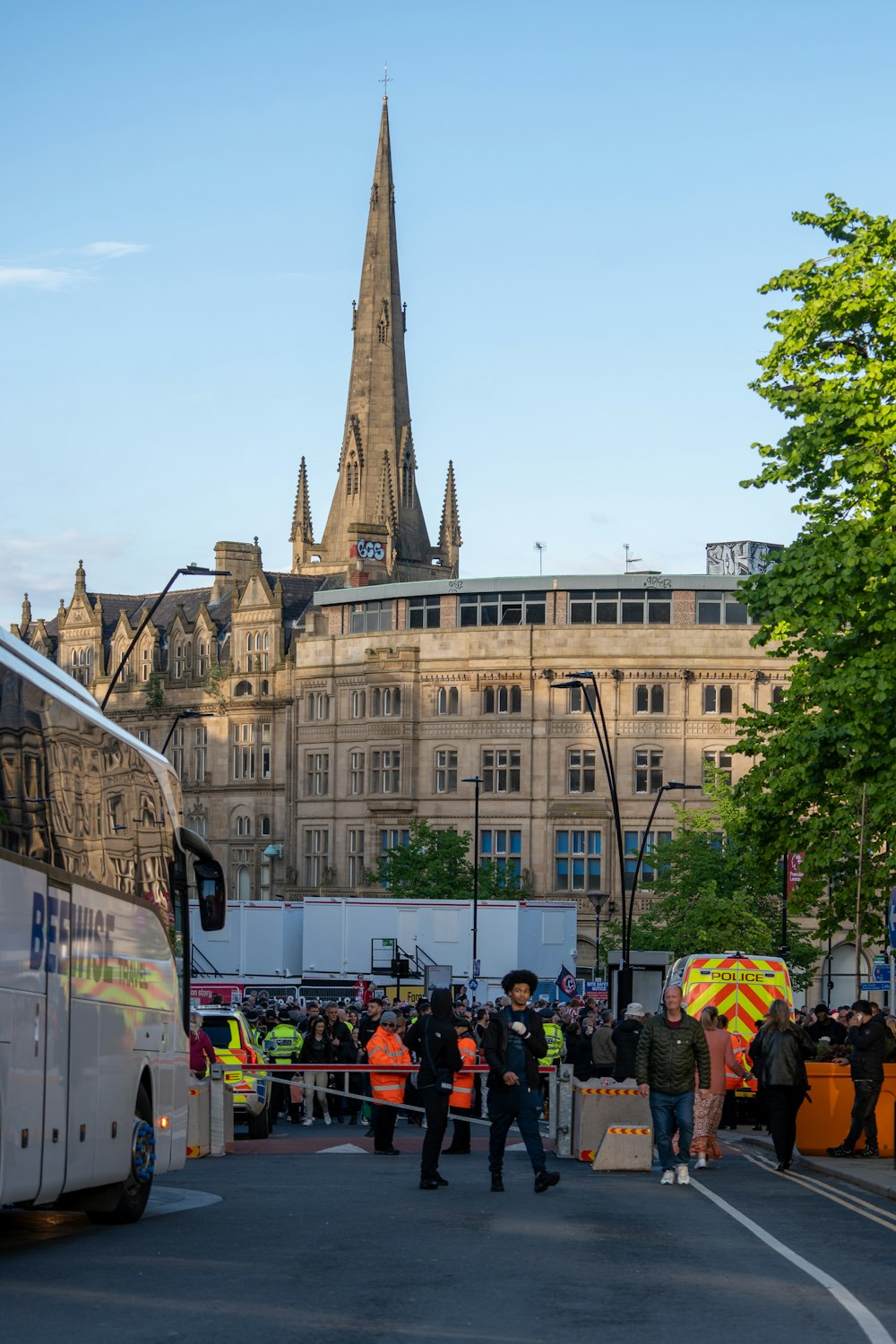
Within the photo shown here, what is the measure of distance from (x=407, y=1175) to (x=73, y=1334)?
38.0ft

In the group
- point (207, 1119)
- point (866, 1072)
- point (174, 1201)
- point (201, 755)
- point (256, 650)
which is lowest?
point (174, 1201)

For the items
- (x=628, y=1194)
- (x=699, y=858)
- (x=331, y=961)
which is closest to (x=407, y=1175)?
(x=628, y=1194)

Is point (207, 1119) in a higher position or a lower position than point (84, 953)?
lower

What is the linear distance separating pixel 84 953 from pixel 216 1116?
11.5m

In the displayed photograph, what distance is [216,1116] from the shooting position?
26016 mm

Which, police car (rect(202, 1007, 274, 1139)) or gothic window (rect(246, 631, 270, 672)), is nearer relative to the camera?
police car (rect(202, 1007, 274, 1139))

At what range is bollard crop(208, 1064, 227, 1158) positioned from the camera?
2559cm

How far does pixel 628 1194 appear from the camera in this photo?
20.0m

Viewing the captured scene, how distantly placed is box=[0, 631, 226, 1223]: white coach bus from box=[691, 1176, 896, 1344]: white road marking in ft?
14.4

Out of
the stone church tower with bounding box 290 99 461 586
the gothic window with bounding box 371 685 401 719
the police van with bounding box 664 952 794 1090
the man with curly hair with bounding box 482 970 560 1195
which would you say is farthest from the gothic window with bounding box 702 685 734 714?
the man with curly hair with bounding box 482 970 560 1195

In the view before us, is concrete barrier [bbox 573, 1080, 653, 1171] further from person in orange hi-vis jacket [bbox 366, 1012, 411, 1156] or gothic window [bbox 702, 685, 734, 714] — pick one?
gothic window [bbox 702, 685, 734, 714]

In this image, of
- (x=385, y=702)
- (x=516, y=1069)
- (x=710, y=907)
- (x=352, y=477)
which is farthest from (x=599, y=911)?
(x=516, y=1069)

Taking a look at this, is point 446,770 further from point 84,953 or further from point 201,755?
point 84,953

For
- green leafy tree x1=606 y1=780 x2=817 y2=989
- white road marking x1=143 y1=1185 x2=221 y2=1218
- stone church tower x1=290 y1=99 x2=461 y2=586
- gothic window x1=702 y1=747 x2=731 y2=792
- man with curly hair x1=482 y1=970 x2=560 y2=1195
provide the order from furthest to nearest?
stone church tower x1=290 y1=99 x2=461 y2=586, gothic window x1=702 y1=747 x2=731 y2=792, green leafy tree x1=606 y1=780 x2=817 y2=989, man with curly hair x1=482 y1=970 x2=560 y2=1195, white road marking x1=143 y1=1185 x2=221 y2=1218
